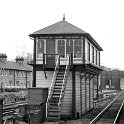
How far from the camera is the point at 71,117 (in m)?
18.2

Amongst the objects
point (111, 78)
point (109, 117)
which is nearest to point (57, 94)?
point (109, 117)

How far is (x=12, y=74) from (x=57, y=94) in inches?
1503

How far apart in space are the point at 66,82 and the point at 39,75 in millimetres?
2375

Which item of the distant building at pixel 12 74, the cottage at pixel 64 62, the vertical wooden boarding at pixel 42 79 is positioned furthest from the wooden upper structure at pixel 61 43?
the distant building at pixel 12 74

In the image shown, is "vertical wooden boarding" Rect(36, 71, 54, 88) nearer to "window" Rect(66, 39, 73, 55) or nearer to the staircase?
the staircase

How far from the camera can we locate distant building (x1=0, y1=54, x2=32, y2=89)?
5083 centimetres

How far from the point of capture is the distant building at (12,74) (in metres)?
50.8

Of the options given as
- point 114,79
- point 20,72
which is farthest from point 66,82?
point 114,79

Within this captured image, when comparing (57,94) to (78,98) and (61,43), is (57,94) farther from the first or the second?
(61,43)

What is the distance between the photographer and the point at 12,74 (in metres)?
54.1

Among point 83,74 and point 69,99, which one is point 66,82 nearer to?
point 69,99

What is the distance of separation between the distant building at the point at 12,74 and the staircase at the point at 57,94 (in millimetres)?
30485

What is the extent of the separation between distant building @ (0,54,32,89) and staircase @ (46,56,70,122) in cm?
3048

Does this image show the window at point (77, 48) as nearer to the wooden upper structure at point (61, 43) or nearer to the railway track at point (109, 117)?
the wooden upper structure at point (61, 43)
